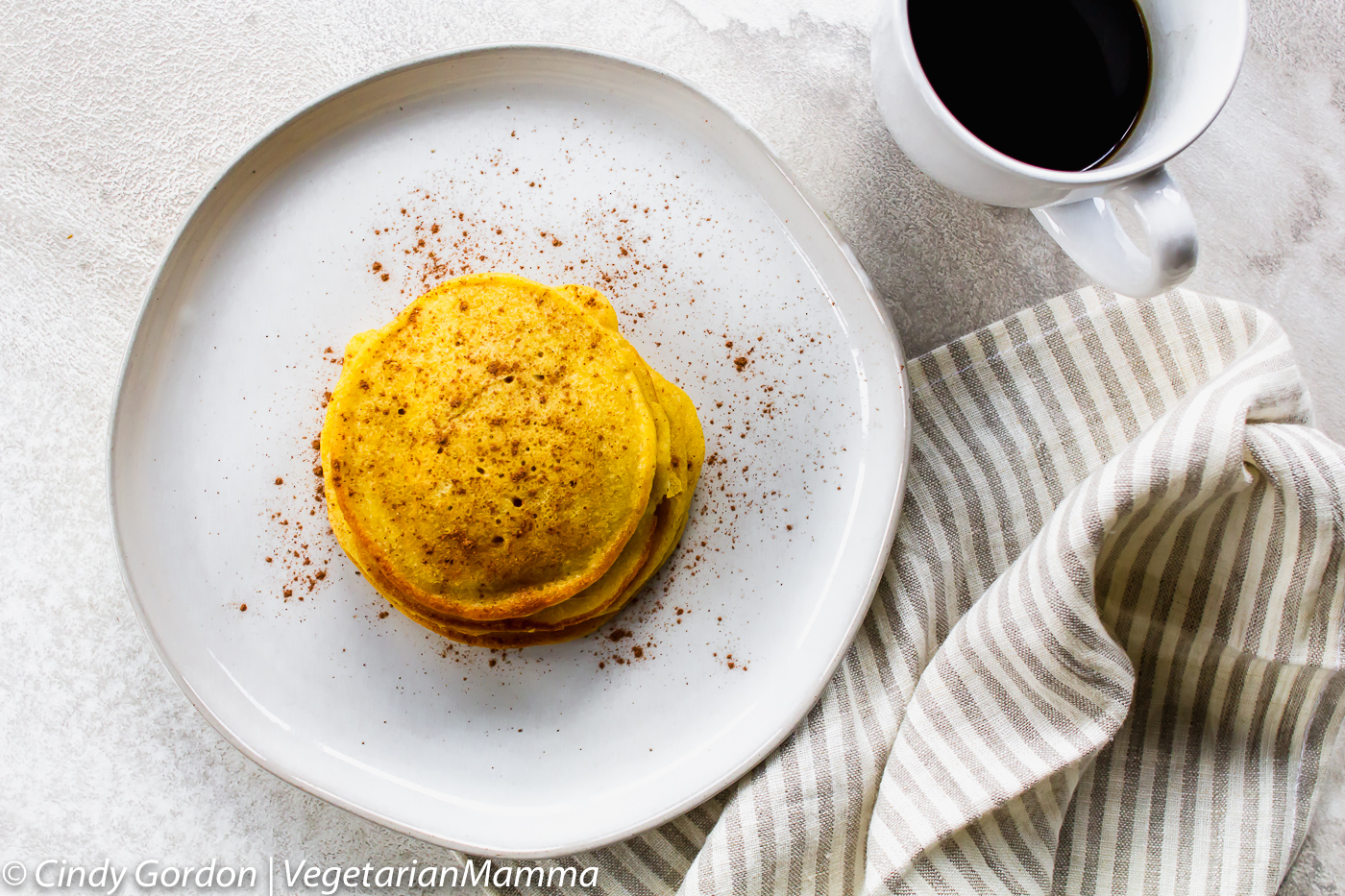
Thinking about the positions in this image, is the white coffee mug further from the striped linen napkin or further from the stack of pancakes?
the stack of pancakes

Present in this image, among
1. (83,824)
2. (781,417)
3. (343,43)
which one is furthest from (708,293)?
(83,824)

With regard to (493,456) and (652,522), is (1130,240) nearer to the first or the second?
(652,522)

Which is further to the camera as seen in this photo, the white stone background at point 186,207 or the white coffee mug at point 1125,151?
the white stone background at point 186,207

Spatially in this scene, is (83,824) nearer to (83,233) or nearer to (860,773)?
(83,233)

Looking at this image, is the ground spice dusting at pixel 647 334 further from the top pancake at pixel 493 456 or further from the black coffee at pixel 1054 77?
the black coffee at pixel 1054 77

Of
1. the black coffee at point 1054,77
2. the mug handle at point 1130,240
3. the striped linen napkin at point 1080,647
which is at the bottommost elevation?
the striped linen napkin at point 1080,647

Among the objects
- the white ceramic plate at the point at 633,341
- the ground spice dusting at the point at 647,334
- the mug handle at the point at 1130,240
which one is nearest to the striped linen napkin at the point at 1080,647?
the white ceramic plate at the point at 633,341

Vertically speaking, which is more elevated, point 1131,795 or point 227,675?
point 227,675
